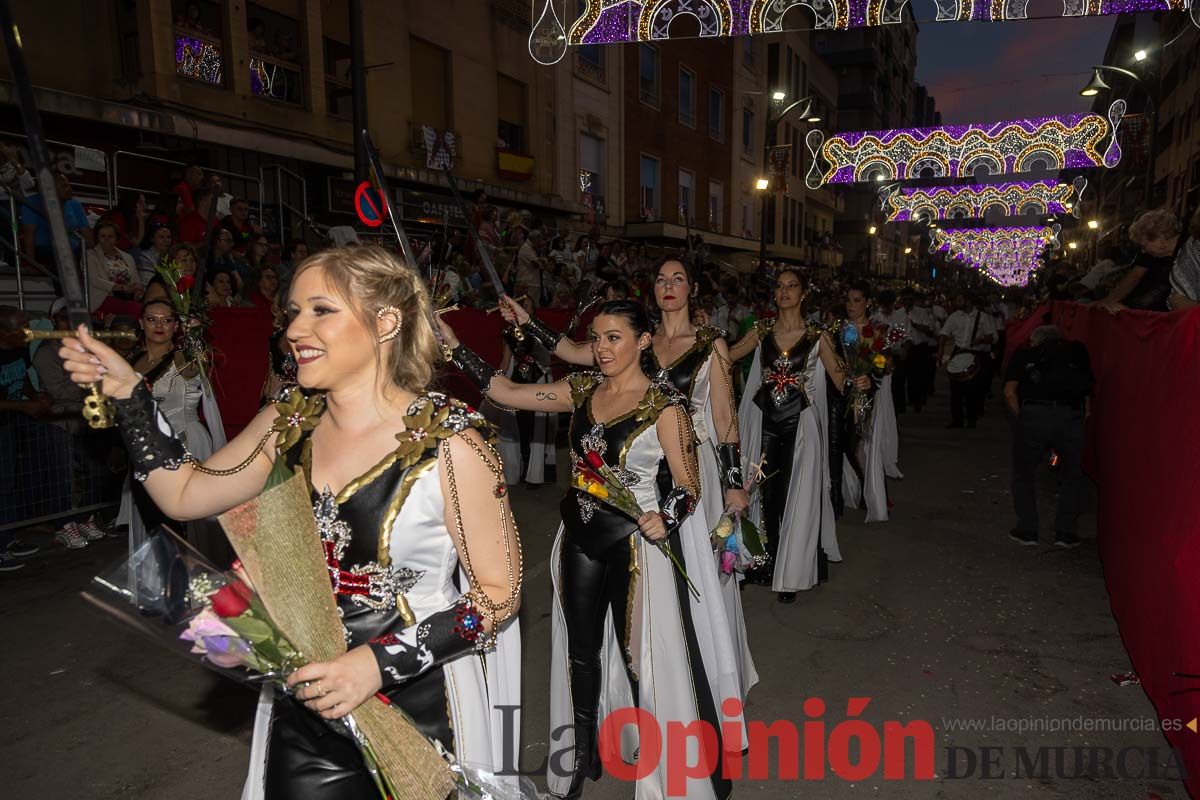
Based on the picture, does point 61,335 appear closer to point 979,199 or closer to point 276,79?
point 276,79

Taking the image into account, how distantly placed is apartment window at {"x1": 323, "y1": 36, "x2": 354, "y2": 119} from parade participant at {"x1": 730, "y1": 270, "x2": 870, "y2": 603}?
1261 cm

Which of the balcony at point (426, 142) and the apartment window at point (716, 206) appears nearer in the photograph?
the balcony at point (426, 142)

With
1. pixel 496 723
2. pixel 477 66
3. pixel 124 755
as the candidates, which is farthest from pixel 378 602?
pixel 477 66

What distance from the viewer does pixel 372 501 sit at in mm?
2086

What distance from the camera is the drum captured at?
523 inches

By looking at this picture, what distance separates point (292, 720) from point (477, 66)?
62.2 feet

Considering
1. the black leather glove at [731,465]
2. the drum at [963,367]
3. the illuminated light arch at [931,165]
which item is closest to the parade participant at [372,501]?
the black leather glove at [731,465]

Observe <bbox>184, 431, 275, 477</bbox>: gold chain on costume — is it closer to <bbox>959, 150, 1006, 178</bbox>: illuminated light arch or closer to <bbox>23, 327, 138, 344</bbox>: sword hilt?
<bbox>23, 327, 138, 344</bbox>: sword hilt

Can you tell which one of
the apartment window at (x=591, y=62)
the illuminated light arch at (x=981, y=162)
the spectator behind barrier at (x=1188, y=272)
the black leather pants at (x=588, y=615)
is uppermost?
the apartment window at (x=591, y=62)

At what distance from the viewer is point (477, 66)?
1869cm

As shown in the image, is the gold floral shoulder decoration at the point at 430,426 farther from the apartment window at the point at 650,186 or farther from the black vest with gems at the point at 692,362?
the apartment window at the point at 650,186

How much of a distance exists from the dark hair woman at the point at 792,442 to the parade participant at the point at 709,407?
1.09 meters

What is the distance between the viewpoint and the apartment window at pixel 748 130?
34.3 metres

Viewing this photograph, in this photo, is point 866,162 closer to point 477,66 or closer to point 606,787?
point 477,66
